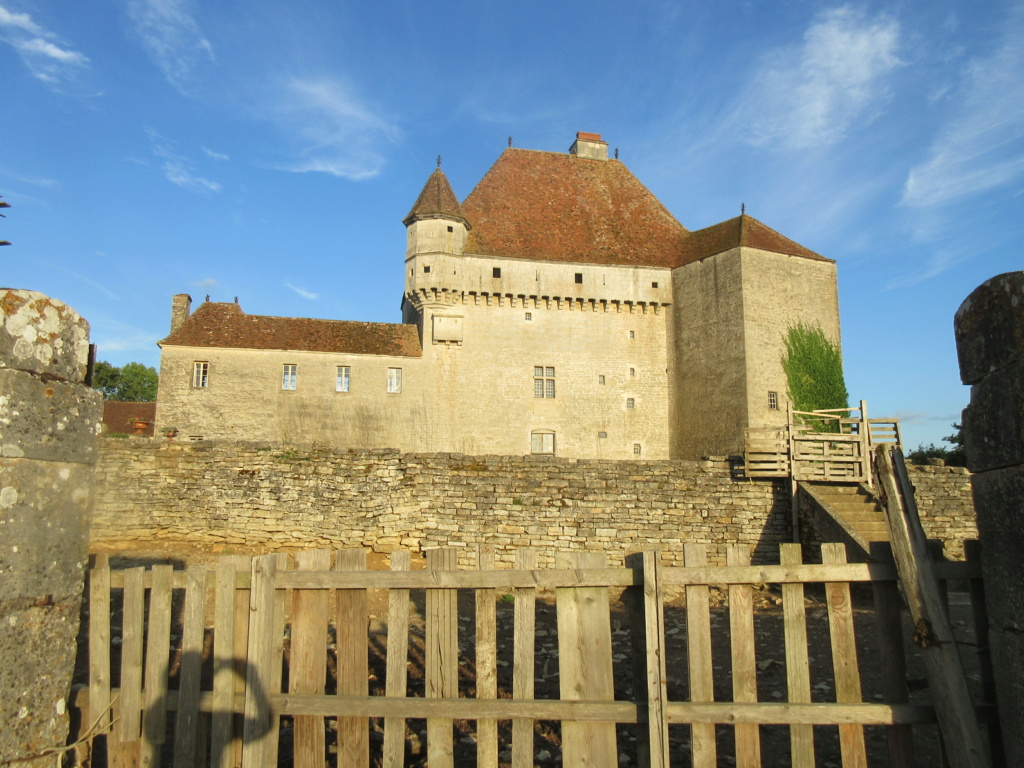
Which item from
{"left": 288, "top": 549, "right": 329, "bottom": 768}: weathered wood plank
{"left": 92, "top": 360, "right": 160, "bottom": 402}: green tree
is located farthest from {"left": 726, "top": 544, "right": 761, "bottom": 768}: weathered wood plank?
{"left": 92, "top": 360, "right": 160, "bottom": 402}: green tree

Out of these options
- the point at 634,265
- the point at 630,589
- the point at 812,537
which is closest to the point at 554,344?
the point at 634,265

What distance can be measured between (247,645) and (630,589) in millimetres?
2234

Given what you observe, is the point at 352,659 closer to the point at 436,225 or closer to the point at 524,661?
the point at 524,661

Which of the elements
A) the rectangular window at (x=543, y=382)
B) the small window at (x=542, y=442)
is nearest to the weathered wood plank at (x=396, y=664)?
the small window at (x=542, y=442)

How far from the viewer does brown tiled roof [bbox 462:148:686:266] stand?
101 feet

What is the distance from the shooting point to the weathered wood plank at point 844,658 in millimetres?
3736

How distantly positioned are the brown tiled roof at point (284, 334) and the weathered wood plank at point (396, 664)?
23.5m

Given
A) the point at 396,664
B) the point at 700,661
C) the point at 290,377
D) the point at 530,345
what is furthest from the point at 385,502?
the point at 530,345

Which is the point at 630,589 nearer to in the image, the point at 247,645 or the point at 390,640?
the point at 390,640

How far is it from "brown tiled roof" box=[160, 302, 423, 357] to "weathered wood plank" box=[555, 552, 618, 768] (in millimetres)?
23981

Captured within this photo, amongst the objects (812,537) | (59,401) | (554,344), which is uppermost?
(554,344)

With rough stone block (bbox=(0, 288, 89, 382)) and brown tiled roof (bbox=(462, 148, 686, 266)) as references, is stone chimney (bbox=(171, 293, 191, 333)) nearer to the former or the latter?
brown tiled roof (bbox=(462, 148, 686, 266))

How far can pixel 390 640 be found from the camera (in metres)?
4.00

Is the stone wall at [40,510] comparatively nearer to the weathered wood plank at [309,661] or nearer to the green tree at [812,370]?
the weathered wood plank at [309,661]
